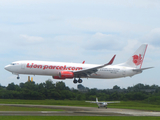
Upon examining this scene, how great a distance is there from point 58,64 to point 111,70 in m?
11.8

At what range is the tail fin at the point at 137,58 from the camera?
59406mm

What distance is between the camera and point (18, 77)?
5000cm

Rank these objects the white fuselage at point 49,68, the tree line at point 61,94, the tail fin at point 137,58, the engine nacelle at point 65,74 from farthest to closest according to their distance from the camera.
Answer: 1. the tree line at point 61,94
2. the tail fin at point 137,58
3. the engine nacelle at point 65,74
4. the white fuselage at point 49,68

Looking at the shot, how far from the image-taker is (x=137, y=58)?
2371 inches

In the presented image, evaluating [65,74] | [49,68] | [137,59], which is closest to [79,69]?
[65,74]

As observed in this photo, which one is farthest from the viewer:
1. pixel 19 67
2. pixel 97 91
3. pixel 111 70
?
pixel 97 91

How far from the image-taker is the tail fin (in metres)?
59.4

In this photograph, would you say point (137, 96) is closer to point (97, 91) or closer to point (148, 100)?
point (148, 100)

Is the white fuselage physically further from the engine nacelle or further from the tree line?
the tree line

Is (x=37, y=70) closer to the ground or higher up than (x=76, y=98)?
higher up

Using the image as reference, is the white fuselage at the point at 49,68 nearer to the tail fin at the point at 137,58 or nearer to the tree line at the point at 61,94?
the tail fin at the point at 137,58

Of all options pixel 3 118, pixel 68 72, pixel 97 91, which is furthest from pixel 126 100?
pixel 3 118

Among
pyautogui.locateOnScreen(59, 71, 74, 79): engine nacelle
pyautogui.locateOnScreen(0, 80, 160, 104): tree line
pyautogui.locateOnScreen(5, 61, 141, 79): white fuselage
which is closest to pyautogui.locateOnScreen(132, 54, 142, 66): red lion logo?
pyautogui.locateOnScreen(5, 61, 141, 79): white fuselage

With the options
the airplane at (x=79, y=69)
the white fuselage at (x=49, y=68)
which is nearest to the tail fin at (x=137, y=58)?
the airplane at (x=79, y=69)
